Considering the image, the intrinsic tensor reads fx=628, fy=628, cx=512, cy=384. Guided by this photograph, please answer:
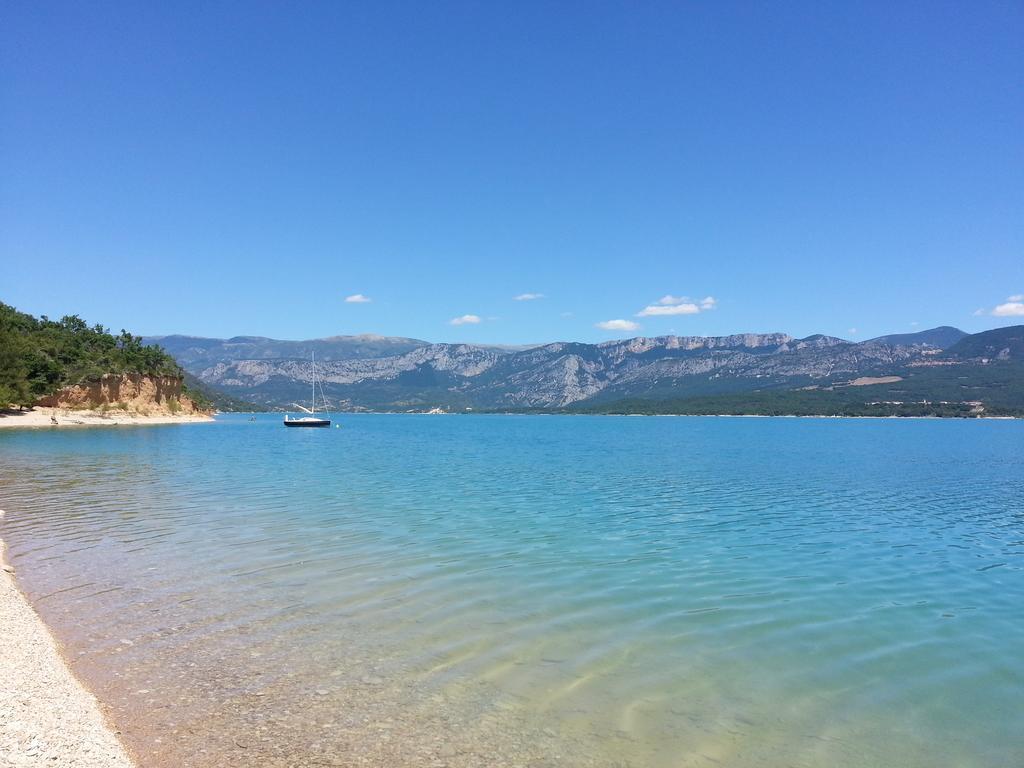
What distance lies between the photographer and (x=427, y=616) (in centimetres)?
1143

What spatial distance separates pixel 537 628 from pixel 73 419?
339 ft

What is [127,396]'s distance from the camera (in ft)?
364

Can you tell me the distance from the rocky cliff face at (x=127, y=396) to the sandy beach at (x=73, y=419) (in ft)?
5.49

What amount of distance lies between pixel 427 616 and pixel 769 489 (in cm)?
2381

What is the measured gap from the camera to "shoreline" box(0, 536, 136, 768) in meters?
6.08

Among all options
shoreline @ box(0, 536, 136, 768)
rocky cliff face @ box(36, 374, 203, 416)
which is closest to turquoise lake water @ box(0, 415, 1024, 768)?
shoreline @ box(0, 536, 136, 768)

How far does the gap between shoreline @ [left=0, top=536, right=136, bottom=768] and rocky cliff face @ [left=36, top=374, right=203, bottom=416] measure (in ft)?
344

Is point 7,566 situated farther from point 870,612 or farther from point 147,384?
point 147,384

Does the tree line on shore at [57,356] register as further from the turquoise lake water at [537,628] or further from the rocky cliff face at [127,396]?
Result: the turquoise lake water at [537,628]

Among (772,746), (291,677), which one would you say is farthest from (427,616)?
(772,746)

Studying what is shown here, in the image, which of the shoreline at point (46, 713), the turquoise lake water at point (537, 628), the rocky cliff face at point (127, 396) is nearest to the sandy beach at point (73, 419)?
the rocky cliff face at point (127, 396)

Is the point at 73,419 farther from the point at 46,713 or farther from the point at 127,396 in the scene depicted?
the point at 46,713

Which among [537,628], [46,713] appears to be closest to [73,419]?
[46,713]

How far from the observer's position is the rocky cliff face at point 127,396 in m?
98.4
